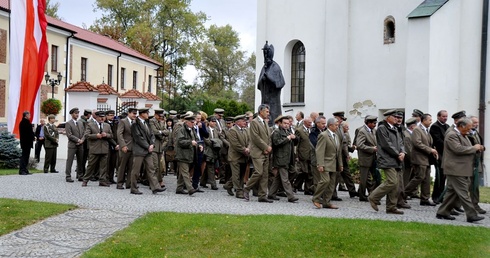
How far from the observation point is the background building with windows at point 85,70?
1277 inches

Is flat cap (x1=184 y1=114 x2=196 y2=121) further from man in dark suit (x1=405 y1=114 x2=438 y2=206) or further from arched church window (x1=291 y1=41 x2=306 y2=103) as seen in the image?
arched church window (x1=291 y1=41 x2=306 y2=103)

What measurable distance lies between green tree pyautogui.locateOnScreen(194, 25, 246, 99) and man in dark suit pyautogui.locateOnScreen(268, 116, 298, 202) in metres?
57.0

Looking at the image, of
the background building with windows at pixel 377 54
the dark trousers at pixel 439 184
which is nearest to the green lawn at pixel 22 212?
the dark trousers at pixel 439 184

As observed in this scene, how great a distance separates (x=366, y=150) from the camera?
13422 mm

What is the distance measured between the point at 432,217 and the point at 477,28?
11.2m

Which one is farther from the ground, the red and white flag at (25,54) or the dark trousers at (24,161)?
the red and white flag at (25,54)

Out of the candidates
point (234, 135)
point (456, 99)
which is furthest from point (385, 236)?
point (456, 99)

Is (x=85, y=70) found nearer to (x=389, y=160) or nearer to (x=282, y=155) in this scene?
(x=282, y=155)

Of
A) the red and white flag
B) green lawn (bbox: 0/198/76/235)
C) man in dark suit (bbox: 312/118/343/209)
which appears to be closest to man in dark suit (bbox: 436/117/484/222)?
man in dark suit (bbox: 312/118/343/209)

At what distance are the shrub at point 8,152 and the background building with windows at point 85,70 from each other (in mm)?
10400

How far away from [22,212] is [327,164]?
5.86 m

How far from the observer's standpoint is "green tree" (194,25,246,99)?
237 feet

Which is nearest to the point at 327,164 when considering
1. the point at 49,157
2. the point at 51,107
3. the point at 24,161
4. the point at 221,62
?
the point at 24,161

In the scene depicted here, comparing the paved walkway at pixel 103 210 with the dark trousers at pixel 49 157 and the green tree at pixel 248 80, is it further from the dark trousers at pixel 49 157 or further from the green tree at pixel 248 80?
the green tree at pixel 248 80
